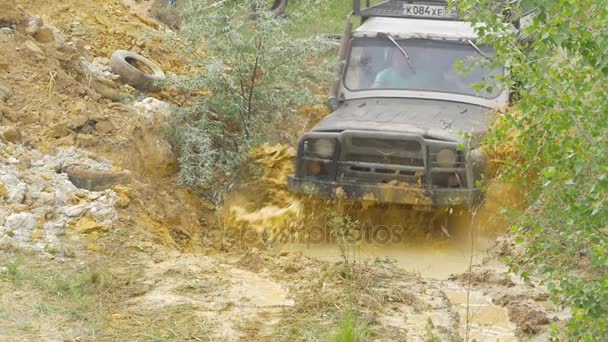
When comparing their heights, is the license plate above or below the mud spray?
above

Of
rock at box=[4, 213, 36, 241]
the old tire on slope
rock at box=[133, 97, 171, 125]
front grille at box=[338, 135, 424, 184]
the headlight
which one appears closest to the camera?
rock at box=[4, 213, 36, 241]

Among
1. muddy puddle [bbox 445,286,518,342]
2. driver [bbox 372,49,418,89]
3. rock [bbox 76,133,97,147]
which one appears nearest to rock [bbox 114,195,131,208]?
rock [bbox 76,133,97,147]

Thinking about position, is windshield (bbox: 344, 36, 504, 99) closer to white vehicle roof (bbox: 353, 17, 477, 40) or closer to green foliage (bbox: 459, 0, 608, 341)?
white vehicle roof (bbox: 353, 17, 477, 40)

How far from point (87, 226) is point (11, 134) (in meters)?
1.55

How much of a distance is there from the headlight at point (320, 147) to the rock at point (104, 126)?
2.11 metres

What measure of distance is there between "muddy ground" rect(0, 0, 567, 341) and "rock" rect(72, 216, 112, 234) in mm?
12

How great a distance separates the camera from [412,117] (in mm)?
9102

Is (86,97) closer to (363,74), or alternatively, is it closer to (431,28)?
(363,74)

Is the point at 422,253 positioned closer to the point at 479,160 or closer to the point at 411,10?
the point at 479,160

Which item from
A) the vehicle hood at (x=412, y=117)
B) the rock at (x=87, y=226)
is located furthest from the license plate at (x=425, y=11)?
the rock at (x=87, y=226)

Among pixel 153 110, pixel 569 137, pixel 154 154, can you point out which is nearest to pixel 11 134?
pixel 154 154

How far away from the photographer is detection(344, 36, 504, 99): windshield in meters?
9.73

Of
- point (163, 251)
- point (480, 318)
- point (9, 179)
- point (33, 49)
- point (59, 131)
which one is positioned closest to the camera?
point (480, 318)

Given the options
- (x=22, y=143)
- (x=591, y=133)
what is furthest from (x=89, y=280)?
(x=591, y=133)
